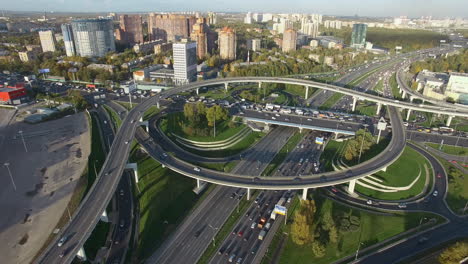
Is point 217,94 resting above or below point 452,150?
above

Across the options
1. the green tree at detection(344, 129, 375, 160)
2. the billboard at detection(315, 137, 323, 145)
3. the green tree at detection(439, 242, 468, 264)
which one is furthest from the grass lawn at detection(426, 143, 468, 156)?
the green tree at detection(439, 242, 468, 264)

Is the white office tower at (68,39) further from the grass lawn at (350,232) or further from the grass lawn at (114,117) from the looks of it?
the grass lawn at (350,232)

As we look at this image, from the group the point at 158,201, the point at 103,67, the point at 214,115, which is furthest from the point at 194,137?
the point at 103,67

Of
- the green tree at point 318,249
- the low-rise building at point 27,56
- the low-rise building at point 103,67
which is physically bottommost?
the green tree at point 318,249

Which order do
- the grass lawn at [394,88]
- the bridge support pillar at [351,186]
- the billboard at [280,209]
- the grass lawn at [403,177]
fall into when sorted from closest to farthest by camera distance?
the billboard at [280,209] < the bridge support pillar at [351,186] < the grass lawn at [403,177] < the grass lawn at [394,88]

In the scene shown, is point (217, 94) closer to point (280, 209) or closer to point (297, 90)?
point (297, 90)

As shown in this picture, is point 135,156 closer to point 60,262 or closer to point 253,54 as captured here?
point 60,262

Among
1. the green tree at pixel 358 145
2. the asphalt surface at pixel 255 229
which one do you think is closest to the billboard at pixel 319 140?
the green tree at pixel 358 145
